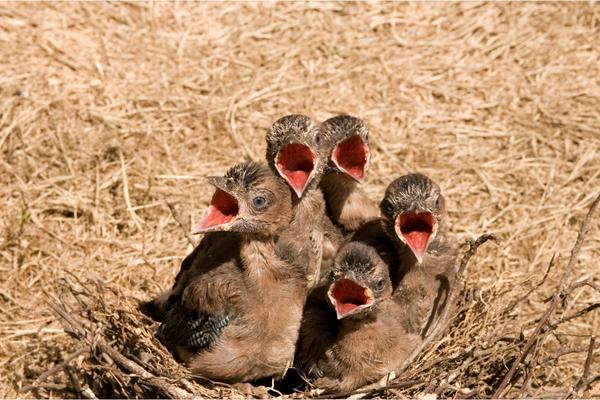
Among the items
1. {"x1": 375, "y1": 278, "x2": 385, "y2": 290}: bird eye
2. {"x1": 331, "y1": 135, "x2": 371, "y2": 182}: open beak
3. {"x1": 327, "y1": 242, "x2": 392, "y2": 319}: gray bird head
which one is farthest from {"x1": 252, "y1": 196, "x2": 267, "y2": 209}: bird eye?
{"x1": 331, "y1": 135, "x2": 371, "y2": 182}: open beak

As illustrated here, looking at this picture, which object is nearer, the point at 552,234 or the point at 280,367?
the point at 280,367

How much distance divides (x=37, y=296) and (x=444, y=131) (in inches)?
127

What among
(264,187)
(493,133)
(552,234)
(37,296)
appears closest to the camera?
(264,187)

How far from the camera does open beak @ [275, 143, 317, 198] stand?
4949 mm

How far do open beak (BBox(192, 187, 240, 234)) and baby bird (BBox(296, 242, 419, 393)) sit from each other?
0.56 m

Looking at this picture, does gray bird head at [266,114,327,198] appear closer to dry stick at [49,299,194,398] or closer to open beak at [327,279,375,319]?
open beak at [327,279,375,319]

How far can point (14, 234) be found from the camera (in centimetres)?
629

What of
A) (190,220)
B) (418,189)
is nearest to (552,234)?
(418,189)

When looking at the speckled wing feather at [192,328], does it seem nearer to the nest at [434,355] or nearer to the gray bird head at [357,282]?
the nest at [434,355]

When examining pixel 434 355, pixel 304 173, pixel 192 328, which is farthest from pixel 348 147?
pixel 192 328

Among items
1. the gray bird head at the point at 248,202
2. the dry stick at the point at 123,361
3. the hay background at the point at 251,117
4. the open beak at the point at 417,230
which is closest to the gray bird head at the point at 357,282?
the open beak at the point at 417,230

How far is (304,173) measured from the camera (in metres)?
5.03

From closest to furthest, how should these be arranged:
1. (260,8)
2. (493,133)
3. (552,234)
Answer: (552,234), (493,133), (260,8)

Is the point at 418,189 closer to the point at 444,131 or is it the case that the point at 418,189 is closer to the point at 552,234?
the point at 552,234
